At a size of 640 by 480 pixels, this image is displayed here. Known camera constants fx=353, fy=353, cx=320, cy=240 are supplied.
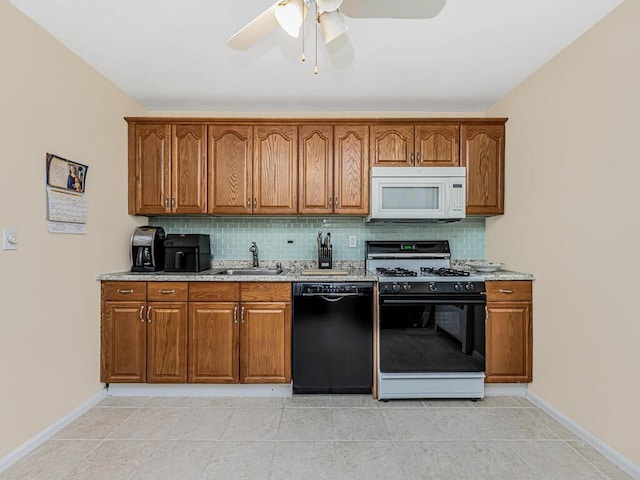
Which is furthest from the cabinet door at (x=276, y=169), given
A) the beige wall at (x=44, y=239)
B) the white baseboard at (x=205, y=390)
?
the white baseboard at (x=205, y=390)

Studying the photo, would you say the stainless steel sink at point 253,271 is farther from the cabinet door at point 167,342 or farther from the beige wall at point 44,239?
the beige wall at point 44,239

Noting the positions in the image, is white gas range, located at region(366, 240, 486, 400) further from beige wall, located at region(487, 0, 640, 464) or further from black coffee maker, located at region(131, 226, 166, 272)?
black coffee maker, located at region(131, 226, 166, 272)

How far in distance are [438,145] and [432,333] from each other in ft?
5.24

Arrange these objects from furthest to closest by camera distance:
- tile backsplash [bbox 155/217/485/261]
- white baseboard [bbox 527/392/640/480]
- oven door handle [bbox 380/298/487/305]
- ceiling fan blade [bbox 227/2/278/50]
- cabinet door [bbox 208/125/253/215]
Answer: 1. tile backsplash [bbox 155/217/485/261]
2. cabinet door [bbox 208/125/253/215]
3. oven door handle [bbox 380/298/487/305]
4. white baseboard [bbox 527/392/640/480]
5. ceiling fan blade [bbox 227/2/278/50]

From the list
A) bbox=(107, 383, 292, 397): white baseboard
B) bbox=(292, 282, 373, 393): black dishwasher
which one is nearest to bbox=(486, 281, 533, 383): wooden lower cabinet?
bbox=(292, 282, 373, 393): black dishwasher

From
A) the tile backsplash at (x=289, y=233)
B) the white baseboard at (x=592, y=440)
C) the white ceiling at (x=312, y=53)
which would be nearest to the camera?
the white baseboard at (x=592, y=440)

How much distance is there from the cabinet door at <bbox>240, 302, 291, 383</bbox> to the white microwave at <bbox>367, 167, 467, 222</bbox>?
1.16 metres

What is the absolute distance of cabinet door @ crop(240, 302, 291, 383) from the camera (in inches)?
107

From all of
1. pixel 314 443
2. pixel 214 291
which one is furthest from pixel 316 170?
pixel 314 443

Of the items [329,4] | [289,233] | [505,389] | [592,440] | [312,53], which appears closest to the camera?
[329,4]

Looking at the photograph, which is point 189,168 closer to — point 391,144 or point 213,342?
point 213,342

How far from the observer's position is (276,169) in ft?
10.1

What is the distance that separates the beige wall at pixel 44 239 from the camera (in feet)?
6.23

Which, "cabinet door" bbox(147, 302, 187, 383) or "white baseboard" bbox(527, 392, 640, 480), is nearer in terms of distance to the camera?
"white baseboard" bbox(527, 392, 640, 480)
